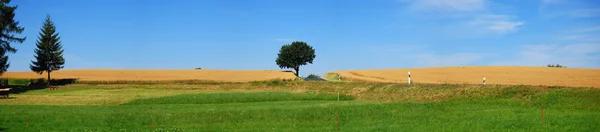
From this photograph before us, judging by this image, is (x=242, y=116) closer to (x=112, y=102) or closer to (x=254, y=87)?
(x=112, y=102)

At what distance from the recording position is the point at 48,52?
80312 millimetres

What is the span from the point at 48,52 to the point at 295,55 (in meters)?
55.0

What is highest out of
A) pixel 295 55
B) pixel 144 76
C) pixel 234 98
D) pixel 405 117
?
pixel 295 55

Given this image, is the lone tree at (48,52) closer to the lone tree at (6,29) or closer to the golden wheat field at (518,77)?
the lone tree at (6,29)

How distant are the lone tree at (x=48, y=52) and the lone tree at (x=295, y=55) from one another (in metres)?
51.8

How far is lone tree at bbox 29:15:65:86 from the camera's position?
80.1 meters

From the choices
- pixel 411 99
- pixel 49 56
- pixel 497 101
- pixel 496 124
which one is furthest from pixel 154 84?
pixel 496 124

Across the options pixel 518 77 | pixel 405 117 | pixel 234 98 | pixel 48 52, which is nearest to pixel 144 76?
pixel 48 52

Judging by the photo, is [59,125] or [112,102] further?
[112,102]

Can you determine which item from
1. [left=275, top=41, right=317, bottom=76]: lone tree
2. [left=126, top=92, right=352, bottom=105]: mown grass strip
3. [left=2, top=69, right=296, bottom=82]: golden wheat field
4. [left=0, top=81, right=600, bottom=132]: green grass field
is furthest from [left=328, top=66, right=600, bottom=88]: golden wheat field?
[left=275, top=41, right=317, bottom=76]: lone tree

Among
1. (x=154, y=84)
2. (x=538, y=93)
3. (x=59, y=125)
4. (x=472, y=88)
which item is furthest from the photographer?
(x=154, y=84)

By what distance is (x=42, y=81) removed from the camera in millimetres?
83188

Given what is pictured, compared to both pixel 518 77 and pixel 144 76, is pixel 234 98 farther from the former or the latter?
pixel 144 76

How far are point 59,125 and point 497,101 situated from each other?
2726cm
